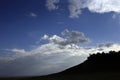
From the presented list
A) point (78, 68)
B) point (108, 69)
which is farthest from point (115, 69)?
point (78, 68)

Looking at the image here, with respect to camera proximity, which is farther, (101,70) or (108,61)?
(108,61)

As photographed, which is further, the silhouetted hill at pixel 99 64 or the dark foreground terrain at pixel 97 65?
the silhouetted hill at pixel 99 64

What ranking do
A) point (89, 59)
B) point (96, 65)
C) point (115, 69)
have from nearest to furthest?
point (115, 69) → point (96, 65) → point (89, 59)

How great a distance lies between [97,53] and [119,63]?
1245 centimetres

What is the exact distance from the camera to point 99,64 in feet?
303

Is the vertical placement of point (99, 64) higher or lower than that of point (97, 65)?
higher

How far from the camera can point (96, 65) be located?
9206cm

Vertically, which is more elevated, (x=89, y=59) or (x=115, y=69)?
(x=89, y=59)

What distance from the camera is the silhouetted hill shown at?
3447 inches

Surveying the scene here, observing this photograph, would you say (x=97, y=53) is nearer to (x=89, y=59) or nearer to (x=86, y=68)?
(x=89, y=59)

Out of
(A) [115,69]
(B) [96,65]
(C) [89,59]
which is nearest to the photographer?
(A) [115,69]

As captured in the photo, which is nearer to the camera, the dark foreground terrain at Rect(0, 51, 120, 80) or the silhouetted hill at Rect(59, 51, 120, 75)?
the dark foreground terrain at Rect(0, 51, 120, 80)

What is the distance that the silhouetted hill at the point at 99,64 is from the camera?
8756 cm

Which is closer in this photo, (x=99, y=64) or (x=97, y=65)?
(x=97, y=65)
